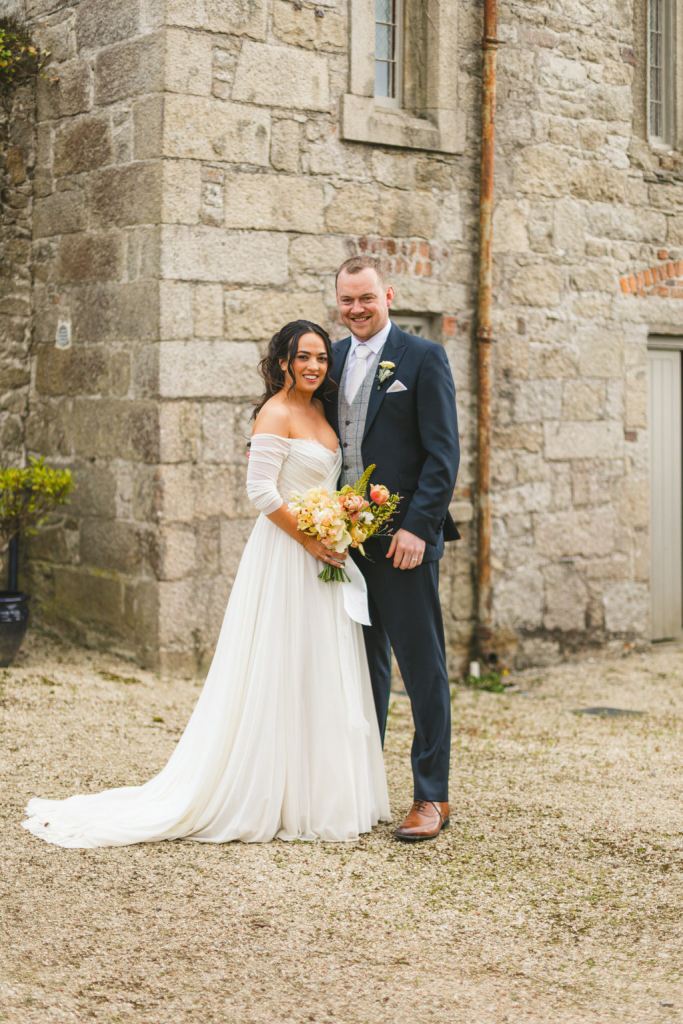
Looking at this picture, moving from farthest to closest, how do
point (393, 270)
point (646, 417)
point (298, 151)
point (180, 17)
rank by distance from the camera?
point (646, 417), point (393, 270), point (298, 151), point (180, 17)

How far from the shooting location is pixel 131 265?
755cm

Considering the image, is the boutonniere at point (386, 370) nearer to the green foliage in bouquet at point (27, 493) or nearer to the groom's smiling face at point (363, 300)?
the groom's smiling face at point (363, 300)

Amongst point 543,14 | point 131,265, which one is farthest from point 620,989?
point 543,14

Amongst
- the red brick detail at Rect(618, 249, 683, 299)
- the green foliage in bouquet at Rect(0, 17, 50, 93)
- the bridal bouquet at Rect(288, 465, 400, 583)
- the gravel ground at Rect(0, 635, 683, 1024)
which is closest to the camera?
the gravel ground at Rect(0, 635, 683, 1024)

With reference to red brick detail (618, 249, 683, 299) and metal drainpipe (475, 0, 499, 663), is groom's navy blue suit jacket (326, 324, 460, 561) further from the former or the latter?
→ red brick detail (618, 249, 683, 299)

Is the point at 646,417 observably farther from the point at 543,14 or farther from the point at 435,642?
the point at 435,642

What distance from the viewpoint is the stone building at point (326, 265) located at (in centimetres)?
744

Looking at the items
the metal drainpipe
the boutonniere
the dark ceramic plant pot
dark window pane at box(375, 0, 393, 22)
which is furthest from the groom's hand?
dark window pane at box(375, 0, 393, 22)

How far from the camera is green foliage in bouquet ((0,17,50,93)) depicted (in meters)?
8.09

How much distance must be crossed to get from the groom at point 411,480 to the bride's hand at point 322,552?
17 cm

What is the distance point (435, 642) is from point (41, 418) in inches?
166

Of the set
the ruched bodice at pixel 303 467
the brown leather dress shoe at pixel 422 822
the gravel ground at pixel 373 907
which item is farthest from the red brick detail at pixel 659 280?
the brown leather dress shoe at pixel 422 822

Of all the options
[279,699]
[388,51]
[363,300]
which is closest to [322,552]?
[279,699]

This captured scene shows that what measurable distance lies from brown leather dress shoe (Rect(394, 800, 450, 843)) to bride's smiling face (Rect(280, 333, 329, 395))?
1.58m
